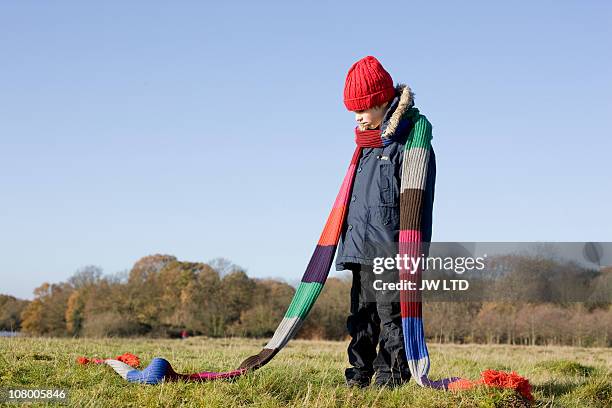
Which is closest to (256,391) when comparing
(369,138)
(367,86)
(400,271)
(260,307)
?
(400,271)

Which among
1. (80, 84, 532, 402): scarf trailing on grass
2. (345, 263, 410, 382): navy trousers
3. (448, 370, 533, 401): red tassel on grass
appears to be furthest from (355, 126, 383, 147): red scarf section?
(448, 370, 533, 401): red tassel on grass

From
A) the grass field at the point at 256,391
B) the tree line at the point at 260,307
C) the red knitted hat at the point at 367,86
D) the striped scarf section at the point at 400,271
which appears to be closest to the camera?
the grass field at the point at 256,391

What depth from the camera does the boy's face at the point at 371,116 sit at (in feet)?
18.1

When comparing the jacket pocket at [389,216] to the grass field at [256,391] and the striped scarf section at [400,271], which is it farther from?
the grass field at [256,391]

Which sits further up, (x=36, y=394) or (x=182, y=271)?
(x=182, y=271)

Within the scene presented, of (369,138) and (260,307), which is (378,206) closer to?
(369,138)

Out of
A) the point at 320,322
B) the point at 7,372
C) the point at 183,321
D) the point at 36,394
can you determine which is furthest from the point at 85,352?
the point at 183,321

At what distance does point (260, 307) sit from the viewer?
27234mm

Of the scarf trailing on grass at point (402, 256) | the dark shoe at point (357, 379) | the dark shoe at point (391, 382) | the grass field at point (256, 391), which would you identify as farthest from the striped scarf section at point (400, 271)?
the dark shoe at point (357, 379)

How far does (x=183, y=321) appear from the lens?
92.9 ft

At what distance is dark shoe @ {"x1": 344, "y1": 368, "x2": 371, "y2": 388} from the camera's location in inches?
209

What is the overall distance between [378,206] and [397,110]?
774 mm

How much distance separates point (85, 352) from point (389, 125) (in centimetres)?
461

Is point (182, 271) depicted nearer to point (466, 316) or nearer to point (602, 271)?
point (466, 316)
